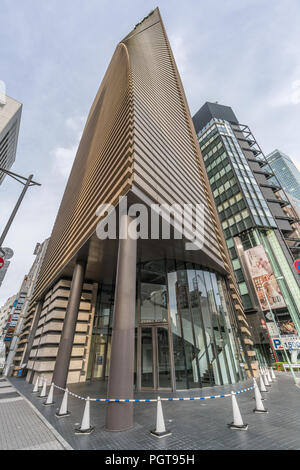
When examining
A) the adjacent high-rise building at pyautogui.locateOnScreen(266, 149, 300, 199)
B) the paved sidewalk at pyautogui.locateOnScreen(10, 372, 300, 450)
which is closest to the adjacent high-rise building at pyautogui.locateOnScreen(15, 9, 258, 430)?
the paved sidewalk at pyautogui.locateOnScreen(10, 372, 300, 450)

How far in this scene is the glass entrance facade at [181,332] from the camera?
11102mm

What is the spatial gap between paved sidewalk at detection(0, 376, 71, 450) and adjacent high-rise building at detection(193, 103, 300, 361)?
82.7 ft

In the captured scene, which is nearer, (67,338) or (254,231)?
(67,338)

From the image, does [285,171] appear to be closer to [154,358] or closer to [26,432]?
[154,358]

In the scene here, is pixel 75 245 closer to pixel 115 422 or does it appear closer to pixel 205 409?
pixel 115 422

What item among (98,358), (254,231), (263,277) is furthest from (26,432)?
(254,231)

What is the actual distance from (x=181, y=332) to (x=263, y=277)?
28.7 m

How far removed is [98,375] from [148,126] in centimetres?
1882

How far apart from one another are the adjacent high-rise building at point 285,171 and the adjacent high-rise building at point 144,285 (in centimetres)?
12760

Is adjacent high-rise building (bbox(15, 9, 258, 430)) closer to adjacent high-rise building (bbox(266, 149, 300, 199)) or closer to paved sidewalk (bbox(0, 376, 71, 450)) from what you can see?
paved sidewalk (bbox(0, 376, 71, 450))

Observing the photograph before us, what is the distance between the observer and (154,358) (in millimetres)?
11148

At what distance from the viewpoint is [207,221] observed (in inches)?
613

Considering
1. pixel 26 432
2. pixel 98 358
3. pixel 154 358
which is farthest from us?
pixel 98 358
